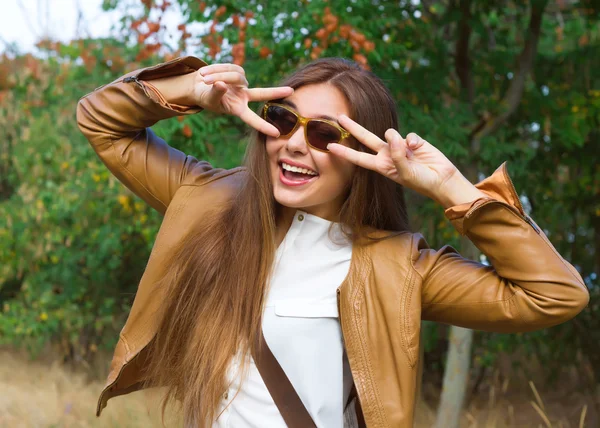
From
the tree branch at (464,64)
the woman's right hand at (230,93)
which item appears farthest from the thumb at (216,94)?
the tree branch at (464,64)

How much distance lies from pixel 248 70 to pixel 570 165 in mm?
2762

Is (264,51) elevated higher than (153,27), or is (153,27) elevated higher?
(153,27)

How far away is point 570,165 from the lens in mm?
5930

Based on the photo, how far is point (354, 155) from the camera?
216 cm

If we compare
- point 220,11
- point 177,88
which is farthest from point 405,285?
point 220,11

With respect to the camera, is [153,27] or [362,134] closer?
[362,134]

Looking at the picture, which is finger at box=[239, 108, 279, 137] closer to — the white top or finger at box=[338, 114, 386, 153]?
finger at box=[338, 114, 386, 153]

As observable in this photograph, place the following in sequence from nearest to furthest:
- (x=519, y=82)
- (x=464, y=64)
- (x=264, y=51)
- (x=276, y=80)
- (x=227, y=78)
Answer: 1. (x=227, y=78)
2. (x=264, y=51)
3. (x=276, y=80)
4. (x=519, y=82)
5. (x=464, y=64)

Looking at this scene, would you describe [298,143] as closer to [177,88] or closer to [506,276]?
[177,88]

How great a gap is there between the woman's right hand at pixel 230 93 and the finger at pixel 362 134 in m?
0.20

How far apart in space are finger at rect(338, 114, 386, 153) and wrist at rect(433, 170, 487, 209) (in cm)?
22

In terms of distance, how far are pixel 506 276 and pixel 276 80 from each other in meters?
2.86

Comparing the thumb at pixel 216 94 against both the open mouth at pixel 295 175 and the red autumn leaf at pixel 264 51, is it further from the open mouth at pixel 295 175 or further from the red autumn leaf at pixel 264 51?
the red autumn leaf at pixel 264 51

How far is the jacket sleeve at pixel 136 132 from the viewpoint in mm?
2396
